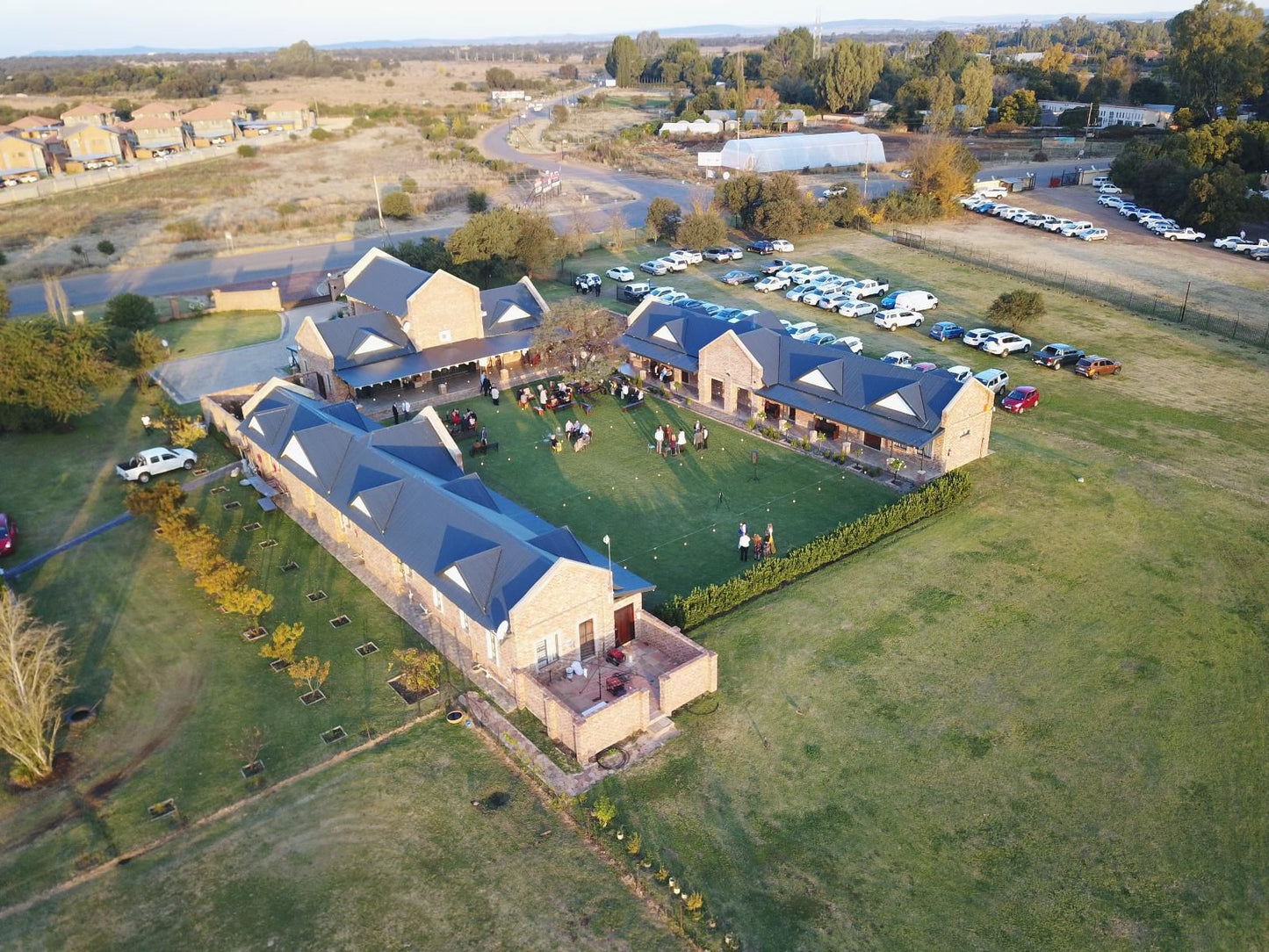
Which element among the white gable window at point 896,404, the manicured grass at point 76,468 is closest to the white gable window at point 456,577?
the manicured grass at point 76,468

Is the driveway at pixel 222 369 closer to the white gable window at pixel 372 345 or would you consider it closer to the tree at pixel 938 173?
the white gable window at pixel 372 345

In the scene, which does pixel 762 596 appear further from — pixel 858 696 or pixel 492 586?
pixel 492 586

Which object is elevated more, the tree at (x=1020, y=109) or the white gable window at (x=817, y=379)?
the tree at (x=1020, y=109)

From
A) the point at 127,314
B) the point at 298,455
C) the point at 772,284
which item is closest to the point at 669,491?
the point at 298,455

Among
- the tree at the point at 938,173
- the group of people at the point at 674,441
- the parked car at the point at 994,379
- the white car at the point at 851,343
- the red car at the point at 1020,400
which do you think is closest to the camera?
the group of people at the point at 674,441

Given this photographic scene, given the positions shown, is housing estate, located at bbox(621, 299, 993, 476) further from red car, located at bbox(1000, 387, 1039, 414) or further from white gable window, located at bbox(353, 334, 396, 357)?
white gable window, located at bbox(353, 334, 396, 357)

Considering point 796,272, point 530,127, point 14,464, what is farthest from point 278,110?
point 14,464

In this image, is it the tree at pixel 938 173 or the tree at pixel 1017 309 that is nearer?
the tree at pixel 1017 309
